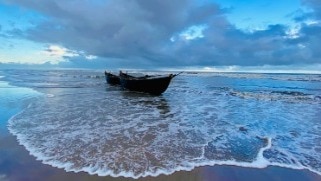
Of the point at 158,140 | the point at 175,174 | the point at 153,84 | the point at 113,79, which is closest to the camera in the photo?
the point at 175,174

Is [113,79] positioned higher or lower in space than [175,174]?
lower

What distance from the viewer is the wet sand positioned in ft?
15.8

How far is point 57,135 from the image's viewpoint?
7.76m

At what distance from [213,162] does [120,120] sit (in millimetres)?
5108

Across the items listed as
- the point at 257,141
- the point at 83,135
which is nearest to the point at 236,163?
the point at 257,141

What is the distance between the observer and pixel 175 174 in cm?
514

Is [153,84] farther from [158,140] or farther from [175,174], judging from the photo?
[175,174]

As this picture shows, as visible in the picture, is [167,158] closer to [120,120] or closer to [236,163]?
[236,163]

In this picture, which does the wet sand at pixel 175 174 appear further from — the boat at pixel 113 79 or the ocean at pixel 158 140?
the boat at pixel 113 79

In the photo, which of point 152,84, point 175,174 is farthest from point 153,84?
point 175,174

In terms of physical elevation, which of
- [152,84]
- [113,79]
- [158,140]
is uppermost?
[152,84]

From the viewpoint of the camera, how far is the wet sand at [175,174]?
4828 millimetres

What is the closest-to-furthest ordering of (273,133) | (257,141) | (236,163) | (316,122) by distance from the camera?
(236,163), (257,141), (273,133), (316,122)

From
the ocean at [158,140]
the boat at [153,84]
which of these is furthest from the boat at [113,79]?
the ocean at [158,140]
